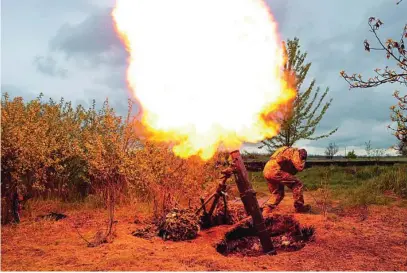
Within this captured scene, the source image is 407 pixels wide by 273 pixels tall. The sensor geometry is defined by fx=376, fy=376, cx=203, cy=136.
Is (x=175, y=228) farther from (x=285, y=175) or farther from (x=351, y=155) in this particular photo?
(x=351, y=155)

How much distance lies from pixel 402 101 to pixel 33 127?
8.77 metres

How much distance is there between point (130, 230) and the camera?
28.0 feet

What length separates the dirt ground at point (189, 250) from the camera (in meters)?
6.21

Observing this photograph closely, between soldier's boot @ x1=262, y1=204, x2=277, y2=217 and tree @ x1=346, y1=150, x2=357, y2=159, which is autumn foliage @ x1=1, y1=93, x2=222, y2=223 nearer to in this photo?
soldier's boot @ x1=262, y1=204, x2=277, y2=217

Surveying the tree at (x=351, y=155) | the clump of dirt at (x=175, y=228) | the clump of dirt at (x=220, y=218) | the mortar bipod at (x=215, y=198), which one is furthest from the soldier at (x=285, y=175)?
the tree at (x=351, y=155)

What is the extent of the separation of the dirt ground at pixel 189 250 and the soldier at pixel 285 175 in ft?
2.67

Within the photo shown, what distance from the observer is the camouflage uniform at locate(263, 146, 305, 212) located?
10.2 metres

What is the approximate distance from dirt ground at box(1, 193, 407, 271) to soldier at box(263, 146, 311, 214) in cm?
81

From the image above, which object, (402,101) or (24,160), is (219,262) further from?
(24,160)

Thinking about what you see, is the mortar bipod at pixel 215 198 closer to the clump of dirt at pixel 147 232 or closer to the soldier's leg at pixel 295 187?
the clump of dirt at pixel 147 232

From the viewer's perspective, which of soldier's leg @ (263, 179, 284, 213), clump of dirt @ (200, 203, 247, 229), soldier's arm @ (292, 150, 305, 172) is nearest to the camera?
clump of dirt @ (200, 203, 247, 229)

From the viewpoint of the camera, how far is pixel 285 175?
10.3 meters

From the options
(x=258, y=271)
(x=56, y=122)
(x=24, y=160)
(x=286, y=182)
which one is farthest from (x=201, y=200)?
(x=56, y=122)

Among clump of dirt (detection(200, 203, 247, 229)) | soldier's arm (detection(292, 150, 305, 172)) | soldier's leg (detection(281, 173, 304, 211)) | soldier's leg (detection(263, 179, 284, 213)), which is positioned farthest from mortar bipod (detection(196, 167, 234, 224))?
soldier's arm (detection(292, 150, 305, 172))
